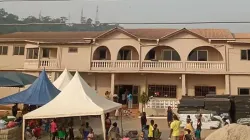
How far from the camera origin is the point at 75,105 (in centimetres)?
1349

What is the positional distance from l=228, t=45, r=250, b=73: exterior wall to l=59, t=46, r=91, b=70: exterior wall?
41.3 feet

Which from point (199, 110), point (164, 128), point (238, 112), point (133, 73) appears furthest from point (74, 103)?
point (133, 73)

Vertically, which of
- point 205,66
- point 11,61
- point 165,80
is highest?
point 11,61

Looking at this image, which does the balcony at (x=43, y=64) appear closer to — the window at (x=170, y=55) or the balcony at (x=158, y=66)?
the balcony at (x=158, y=66)

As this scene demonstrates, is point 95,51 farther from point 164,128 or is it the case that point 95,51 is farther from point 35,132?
point 35,132

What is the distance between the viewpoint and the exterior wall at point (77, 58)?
28156mm

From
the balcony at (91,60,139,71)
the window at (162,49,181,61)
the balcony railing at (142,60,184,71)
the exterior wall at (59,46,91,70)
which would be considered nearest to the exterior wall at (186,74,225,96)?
the balcony railing at (142,60,184,71)

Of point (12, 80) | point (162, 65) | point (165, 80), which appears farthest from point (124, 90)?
point (12, 80)

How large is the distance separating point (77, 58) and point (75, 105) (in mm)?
15417

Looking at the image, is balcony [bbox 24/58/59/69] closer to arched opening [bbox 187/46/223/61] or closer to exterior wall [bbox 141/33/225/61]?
exterior wall [bbox 141/33/225/61]

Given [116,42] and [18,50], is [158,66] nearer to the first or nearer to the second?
[116,42]

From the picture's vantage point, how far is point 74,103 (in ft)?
44.8

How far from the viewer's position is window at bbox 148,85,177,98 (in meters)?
27.6

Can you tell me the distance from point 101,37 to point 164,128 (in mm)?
12109
